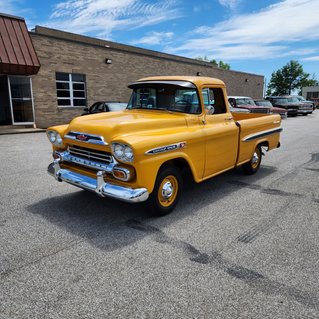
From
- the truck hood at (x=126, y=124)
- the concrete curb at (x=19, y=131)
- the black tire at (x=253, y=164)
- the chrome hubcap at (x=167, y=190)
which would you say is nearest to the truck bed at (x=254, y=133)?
the black tire at (x=253, y=164)

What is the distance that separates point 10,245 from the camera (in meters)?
3.44

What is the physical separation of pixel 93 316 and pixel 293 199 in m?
3.94

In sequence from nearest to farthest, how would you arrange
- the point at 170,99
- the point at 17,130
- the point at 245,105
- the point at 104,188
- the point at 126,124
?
the point at 104,188 < the point at 126,124 < the point at 170,99 < the point at 17,130 < the point at 245,105

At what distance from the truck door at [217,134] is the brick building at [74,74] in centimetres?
1088

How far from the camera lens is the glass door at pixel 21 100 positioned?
14109mm

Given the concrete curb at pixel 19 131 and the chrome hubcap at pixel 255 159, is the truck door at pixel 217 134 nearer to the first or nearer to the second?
the chrome hubcap at pixel 255 159

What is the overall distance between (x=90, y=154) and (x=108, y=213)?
0.91 metres

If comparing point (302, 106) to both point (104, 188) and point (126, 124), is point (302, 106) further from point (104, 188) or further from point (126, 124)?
point (104, 188)

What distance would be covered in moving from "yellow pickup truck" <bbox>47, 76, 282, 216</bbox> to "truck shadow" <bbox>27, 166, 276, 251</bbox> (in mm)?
367

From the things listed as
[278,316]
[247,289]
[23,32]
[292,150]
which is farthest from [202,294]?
[23,32]

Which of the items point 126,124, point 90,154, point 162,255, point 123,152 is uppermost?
point 126,124

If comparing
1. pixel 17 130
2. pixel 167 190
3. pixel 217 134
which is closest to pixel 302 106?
pixel 17 130

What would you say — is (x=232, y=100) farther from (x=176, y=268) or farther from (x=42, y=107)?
(x=176, y=268)

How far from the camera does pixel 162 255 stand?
129 inches
